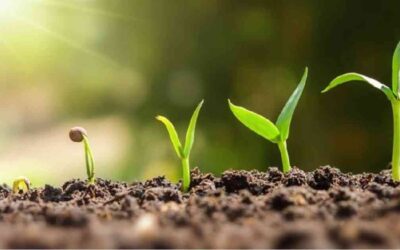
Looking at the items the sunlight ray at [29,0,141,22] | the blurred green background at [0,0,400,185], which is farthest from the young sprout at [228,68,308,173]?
the sunlight ray at [29,0,141,22]

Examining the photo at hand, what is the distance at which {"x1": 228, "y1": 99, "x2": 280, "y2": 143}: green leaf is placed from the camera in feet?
4.16

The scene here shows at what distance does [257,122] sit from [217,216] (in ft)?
1.53

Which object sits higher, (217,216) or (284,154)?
(284,154)

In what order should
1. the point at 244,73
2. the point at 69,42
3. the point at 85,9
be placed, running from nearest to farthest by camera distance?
the point at 244,73 < the point at 85,9 < the point at 69,42

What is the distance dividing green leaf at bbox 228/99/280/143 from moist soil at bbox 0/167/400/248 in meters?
0.08

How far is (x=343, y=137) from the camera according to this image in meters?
3.33

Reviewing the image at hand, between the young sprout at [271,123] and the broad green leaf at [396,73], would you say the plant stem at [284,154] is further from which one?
the broad green leaf at [396,73]

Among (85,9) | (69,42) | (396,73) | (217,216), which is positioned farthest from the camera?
(69,42)

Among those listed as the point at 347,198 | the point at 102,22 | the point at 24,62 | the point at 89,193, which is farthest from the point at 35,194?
the point at 24,62

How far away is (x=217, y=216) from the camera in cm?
84

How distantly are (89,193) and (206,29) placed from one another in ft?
7.51

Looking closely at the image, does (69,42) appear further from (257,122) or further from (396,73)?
(396,73)

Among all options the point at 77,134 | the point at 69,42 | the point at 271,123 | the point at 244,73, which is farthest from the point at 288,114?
the point at 69,42

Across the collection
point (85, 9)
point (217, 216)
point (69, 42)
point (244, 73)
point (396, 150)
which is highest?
point (69, 42)
